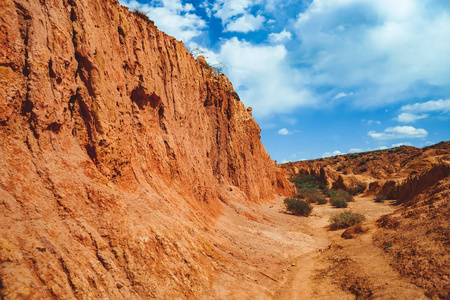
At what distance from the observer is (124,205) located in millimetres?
6008

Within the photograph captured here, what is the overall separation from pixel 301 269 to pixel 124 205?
6143 mm

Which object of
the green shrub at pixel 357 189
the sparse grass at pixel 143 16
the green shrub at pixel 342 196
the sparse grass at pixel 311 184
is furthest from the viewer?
the sparse grass at pixel 311 184

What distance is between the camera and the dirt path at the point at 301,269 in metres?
5.95

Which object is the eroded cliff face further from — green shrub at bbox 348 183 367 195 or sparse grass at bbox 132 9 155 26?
green shrub at bbox 348 183 367 195

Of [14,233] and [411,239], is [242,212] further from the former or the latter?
[14,233]

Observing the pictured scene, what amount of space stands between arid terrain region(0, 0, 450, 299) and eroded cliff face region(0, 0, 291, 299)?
0.09 feet

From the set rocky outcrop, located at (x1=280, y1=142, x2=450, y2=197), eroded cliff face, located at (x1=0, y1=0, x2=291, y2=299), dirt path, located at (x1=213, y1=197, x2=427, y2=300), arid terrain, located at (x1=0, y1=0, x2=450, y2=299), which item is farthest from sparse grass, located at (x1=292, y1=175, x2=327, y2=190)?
eroded cliff face, located at (x1=0, y1=0, x2=291, y2=299)

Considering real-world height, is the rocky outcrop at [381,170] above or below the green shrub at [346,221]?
above

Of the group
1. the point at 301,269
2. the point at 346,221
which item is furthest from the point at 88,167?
the point at 346,221

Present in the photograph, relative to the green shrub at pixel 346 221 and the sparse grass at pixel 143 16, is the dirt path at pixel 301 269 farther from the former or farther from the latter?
the sparse grass at pixel 143 16

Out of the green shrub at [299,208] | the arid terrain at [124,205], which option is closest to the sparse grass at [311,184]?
the green shrub at [299,208]

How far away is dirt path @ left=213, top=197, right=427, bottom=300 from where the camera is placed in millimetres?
5945

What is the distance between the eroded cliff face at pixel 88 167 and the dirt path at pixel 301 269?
92 centimetres

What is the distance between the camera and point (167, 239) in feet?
19.7
